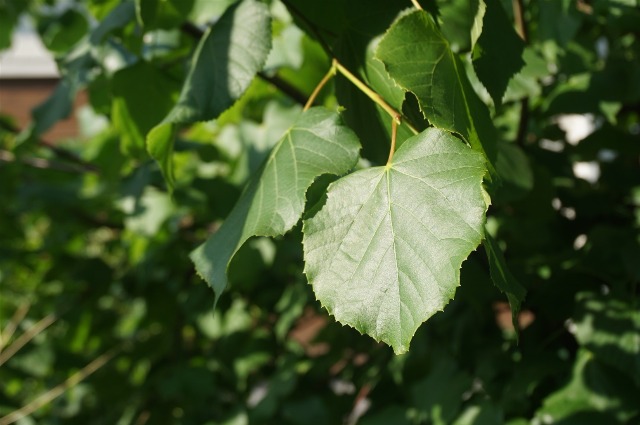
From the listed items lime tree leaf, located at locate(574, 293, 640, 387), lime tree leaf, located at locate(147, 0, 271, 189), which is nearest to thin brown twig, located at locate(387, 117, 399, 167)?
lime tree leaf, located at locate(147, 0, 271, 189)

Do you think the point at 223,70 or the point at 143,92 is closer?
the point at 223,70

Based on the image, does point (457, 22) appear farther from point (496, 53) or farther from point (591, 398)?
point (591, 398)

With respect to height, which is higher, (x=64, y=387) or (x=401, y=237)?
(x=401, y=237)

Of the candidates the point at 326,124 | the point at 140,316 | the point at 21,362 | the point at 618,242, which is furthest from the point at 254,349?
the point at 326,124

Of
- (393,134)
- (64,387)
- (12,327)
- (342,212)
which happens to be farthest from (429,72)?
(12,327)

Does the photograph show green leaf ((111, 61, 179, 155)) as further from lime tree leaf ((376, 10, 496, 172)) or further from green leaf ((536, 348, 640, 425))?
green leaf ((536, 348, 640, 425))

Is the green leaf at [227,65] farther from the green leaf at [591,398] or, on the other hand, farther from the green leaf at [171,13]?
the green leaf at [591,398]

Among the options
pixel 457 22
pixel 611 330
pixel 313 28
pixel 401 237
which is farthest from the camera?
pixel 611 330
